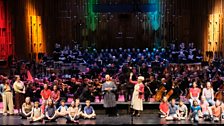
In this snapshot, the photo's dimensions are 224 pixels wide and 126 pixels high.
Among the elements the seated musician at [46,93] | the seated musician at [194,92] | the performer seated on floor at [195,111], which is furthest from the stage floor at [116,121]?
the seated musician at [194,92]

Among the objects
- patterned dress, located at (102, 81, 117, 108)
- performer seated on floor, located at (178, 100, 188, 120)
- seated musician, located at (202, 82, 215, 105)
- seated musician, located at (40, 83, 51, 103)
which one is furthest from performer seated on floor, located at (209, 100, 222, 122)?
seated musician, located at (40, 83, 51, 103)

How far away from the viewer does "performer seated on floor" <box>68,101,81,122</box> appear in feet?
54.2

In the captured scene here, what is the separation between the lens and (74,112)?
54.7 ft

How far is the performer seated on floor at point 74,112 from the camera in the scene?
1653 centimetres

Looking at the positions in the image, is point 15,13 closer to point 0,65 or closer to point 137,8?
point 0,65

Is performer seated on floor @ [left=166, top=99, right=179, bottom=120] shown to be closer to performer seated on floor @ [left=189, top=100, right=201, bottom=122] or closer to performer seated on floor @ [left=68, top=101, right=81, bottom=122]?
performer seated on floor @ [left=189, top=100, right=201, bottom=122]

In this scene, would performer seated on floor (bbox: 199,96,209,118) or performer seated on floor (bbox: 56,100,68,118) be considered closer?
performer seated on floor (bbox: 199,96,209,118)

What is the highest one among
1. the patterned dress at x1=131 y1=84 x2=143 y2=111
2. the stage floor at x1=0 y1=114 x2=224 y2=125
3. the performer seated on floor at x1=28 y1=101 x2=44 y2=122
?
the patterned dress at x1=131 y1=84 x2=143 y2=111

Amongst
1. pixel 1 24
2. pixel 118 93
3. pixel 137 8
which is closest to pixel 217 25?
pixel 137 8

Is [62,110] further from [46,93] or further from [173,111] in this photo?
[173,111]

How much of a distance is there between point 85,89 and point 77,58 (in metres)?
7.14

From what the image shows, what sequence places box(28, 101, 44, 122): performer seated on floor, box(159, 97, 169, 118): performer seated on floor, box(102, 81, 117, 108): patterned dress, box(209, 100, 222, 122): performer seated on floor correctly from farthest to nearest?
box(102, 81, 117, 108): patterned dress, box(159, 97, 169, 118): performer seated on floor, box(28, 101, 44, 122): performer seated on floor, box(209, 100, 222, 122): performer seated on floor

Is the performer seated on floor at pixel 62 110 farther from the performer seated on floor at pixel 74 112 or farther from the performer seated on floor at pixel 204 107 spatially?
the performer seated on floor at pixel 204 107

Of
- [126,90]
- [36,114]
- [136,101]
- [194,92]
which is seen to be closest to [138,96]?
[136,101]
